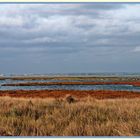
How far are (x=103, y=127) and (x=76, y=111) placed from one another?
2357mm

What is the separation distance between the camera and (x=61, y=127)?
926 centimetres

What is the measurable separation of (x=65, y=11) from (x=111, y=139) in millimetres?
3460

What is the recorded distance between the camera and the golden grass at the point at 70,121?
8750 millimetres

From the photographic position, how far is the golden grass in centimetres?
875

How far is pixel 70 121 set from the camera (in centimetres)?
991

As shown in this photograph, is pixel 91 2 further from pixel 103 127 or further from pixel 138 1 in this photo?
pixel 103 127

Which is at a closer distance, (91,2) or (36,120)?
(91,2)

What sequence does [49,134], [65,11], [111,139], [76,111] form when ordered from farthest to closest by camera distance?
[76,111] → [65,11] → [49,134] → [111,139]

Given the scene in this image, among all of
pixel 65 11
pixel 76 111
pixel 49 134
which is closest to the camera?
pixel 49 134

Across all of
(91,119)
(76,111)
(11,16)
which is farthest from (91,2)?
(76,111)

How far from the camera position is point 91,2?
8.28 metres

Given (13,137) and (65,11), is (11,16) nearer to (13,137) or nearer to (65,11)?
(65,11)

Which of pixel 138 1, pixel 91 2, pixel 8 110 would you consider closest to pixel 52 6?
pixel 91 2

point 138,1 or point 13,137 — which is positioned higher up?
point 138,1
